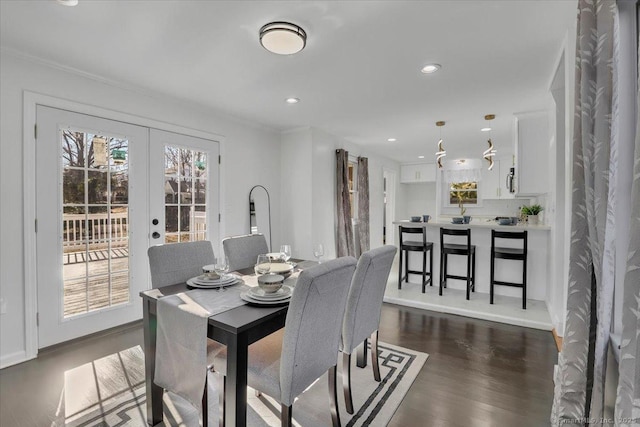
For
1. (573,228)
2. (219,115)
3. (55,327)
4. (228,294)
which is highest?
(219,115)

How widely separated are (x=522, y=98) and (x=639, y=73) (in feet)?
8.43

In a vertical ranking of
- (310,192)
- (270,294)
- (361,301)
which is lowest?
(361,301)

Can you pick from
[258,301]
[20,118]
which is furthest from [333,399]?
[20,118]

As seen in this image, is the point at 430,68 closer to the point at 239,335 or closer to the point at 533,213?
the point at 239,335

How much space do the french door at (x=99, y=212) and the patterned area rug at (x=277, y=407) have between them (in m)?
1.19

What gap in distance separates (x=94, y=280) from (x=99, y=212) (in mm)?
645

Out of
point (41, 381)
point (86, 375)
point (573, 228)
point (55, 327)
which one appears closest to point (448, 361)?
point (573, 228)

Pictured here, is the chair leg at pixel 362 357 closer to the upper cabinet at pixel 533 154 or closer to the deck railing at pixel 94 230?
the deck railing at pixel 94 230

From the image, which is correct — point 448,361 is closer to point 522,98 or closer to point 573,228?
point 573,228

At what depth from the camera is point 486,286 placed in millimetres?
4258

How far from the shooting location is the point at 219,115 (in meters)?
4.02

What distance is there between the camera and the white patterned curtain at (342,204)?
5234mm

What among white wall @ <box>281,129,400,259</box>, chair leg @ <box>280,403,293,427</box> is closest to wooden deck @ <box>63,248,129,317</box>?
white wall @ <box>281,129,400,259</box>

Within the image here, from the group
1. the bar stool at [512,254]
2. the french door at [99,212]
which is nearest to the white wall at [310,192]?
the french door at [99,212]
